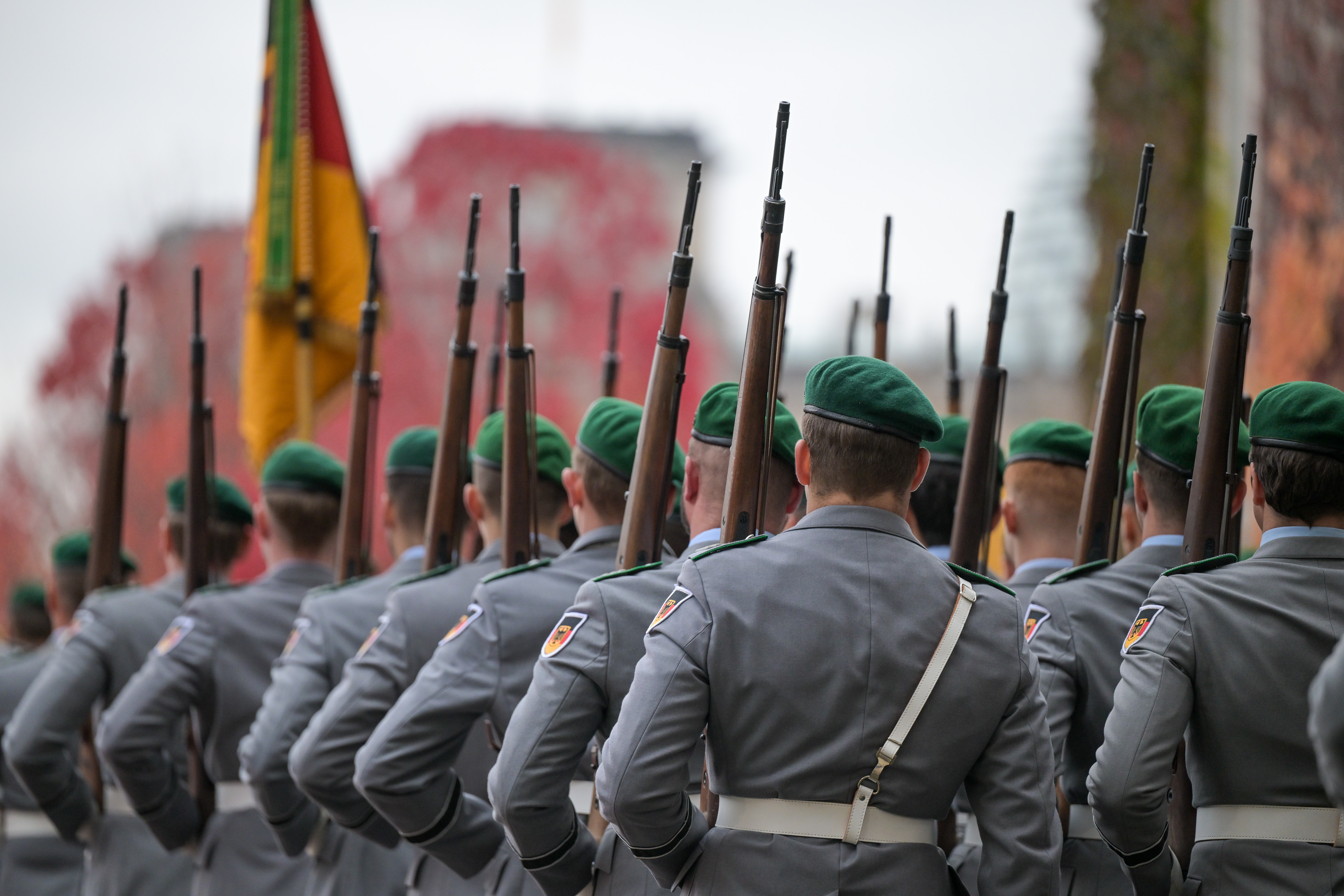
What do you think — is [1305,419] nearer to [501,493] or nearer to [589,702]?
[589,702]

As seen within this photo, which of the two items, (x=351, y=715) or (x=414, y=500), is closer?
(x=351, y=715)

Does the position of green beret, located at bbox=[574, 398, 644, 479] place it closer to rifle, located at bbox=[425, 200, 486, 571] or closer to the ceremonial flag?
rifle, located at bbox=[425, 200, 486, 571]

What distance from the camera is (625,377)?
18047mm

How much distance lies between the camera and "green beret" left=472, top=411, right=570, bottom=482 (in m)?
4.54

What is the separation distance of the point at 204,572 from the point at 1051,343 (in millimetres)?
25092

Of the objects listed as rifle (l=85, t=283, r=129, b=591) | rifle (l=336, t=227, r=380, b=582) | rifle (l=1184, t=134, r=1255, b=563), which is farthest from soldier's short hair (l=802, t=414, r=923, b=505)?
rifle (l=85, t=283, r=129, b=591)

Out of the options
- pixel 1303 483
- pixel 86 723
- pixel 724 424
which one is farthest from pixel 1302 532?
pixel 86 723

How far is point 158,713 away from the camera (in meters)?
5.10

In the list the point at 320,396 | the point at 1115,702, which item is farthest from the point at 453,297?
the point at 1115,702

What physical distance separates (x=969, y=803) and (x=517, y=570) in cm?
138

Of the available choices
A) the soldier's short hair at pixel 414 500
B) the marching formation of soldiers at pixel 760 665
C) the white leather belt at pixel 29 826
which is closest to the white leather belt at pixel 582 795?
the marching formation of soldiers at pixel 760 665

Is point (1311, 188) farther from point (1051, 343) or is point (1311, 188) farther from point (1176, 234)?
point (1051, 343)

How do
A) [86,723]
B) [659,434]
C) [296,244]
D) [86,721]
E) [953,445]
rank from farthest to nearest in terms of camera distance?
[296,244]
[86,723]
[86,721]
[953,445]
[659,434]

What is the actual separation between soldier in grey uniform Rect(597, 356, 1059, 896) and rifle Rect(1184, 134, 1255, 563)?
787 millimetres
